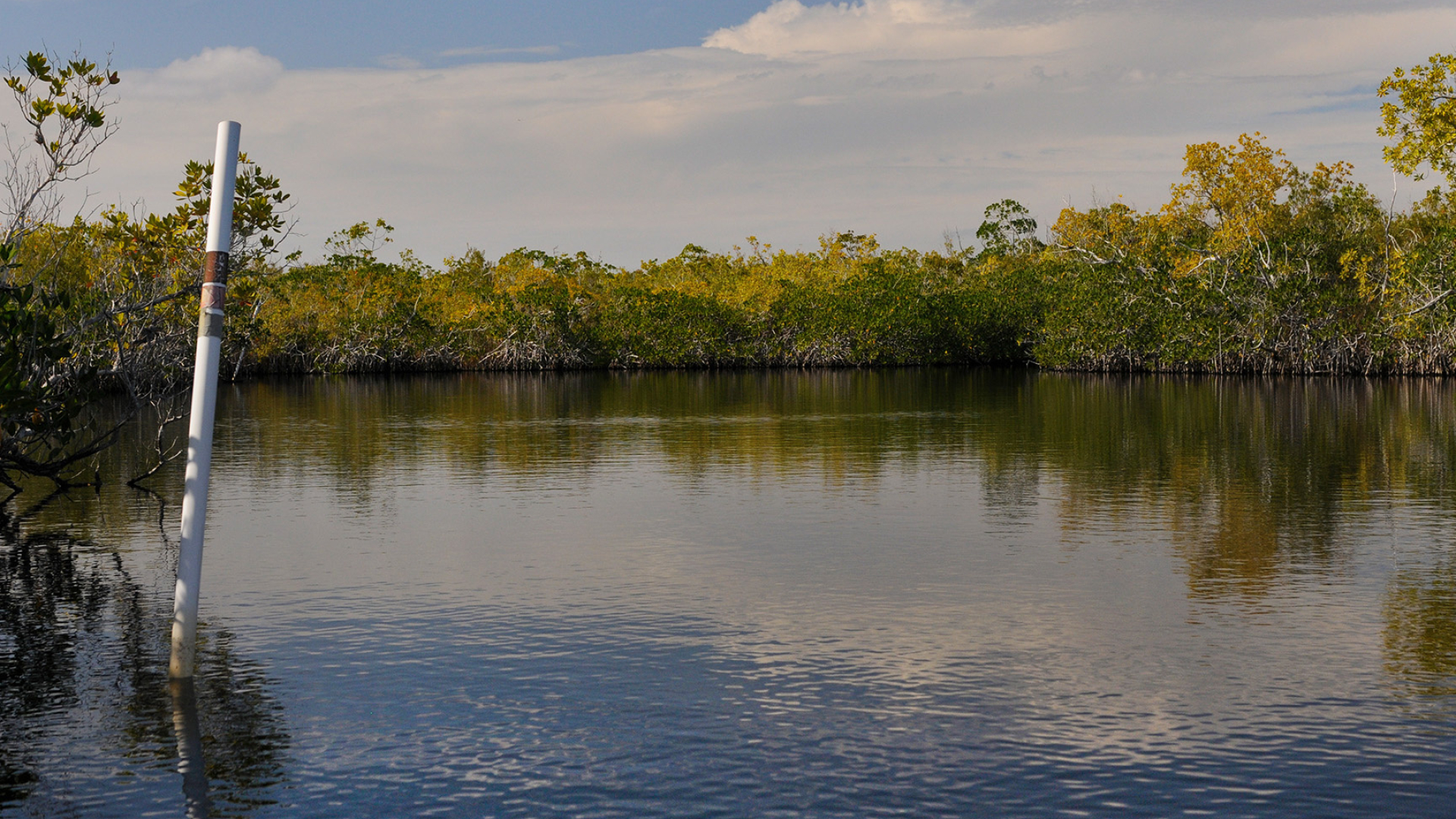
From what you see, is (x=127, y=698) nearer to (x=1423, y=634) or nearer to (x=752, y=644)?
(x=752, y=644)

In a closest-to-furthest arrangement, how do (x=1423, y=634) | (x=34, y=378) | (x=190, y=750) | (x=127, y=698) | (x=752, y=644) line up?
1. (x=190, y=750)
2. (x=127, y=698)
3. (x=752, y=644)
4. (x=1423, y=634)
5. (x=34, y=378)

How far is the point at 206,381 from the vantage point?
303 inches

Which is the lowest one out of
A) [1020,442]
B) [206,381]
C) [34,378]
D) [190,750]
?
[190,750]

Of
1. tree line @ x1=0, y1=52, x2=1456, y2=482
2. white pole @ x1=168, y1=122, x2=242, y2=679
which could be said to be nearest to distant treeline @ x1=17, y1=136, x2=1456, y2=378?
tree line @ x1=0, y1=52, x2=1456, y2=482

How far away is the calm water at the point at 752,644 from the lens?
6426 mm

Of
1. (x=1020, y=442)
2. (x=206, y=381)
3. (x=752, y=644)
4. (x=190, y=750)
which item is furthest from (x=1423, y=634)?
(x=1020, y=442)

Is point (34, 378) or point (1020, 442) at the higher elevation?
point (34, 378)

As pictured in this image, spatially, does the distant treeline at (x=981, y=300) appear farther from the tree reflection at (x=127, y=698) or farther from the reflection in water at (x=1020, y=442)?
the tree reflection at (x=127, y=698)

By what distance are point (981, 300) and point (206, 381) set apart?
68545mm

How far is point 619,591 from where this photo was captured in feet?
36.2

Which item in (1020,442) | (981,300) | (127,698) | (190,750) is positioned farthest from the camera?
(981,300)

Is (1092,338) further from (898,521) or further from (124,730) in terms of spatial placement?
(124,730)

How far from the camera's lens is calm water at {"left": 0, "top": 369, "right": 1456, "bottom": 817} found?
21.1ft

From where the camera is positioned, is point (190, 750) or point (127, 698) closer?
point (190, 750)
